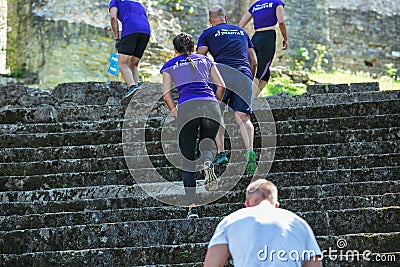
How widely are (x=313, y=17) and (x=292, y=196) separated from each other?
1543 centimetres

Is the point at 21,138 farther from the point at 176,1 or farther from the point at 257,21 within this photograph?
the point at 176,1

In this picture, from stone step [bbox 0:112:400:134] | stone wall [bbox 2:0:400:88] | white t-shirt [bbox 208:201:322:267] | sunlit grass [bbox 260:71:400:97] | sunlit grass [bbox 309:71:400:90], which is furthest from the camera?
sunlit grass [bbox 309:71:400:90]

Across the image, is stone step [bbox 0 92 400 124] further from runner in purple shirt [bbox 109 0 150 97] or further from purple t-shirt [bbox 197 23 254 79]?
purple t-shirt [bbox 197 23 254 79]

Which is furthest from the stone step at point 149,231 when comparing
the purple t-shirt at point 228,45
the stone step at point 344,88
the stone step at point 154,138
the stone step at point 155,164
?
the stone step at point 344,88

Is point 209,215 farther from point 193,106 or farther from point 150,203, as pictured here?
point 193,106

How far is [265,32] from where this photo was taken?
30.8 feet

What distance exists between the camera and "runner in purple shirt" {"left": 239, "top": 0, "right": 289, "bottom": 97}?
30.6 feet

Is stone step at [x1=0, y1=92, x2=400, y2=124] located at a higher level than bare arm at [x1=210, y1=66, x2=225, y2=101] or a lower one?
lower

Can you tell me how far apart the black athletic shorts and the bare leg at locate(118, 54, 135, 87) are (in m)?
0.06

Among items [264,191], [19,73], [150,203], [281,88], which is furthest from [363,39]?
[264,191]

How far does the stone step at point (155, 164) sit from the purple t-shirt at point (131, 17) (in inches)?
82.9

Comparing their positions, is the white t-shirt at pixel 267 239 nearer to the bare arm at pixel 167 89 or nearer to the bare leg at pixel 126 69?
the bare arm at pixel 167 89

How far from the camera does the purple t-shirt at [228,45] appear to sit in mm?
7805

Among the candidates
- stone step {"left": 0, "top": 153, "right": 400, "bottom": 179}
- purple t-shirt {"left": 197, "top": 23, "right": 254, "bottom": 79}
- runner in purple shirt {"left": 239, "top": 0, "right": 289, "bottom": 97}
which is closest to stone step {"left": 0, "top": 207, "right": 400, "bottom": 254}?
stone step {"left": 0, "top": 153, "right": 400, "bottom": 179}
